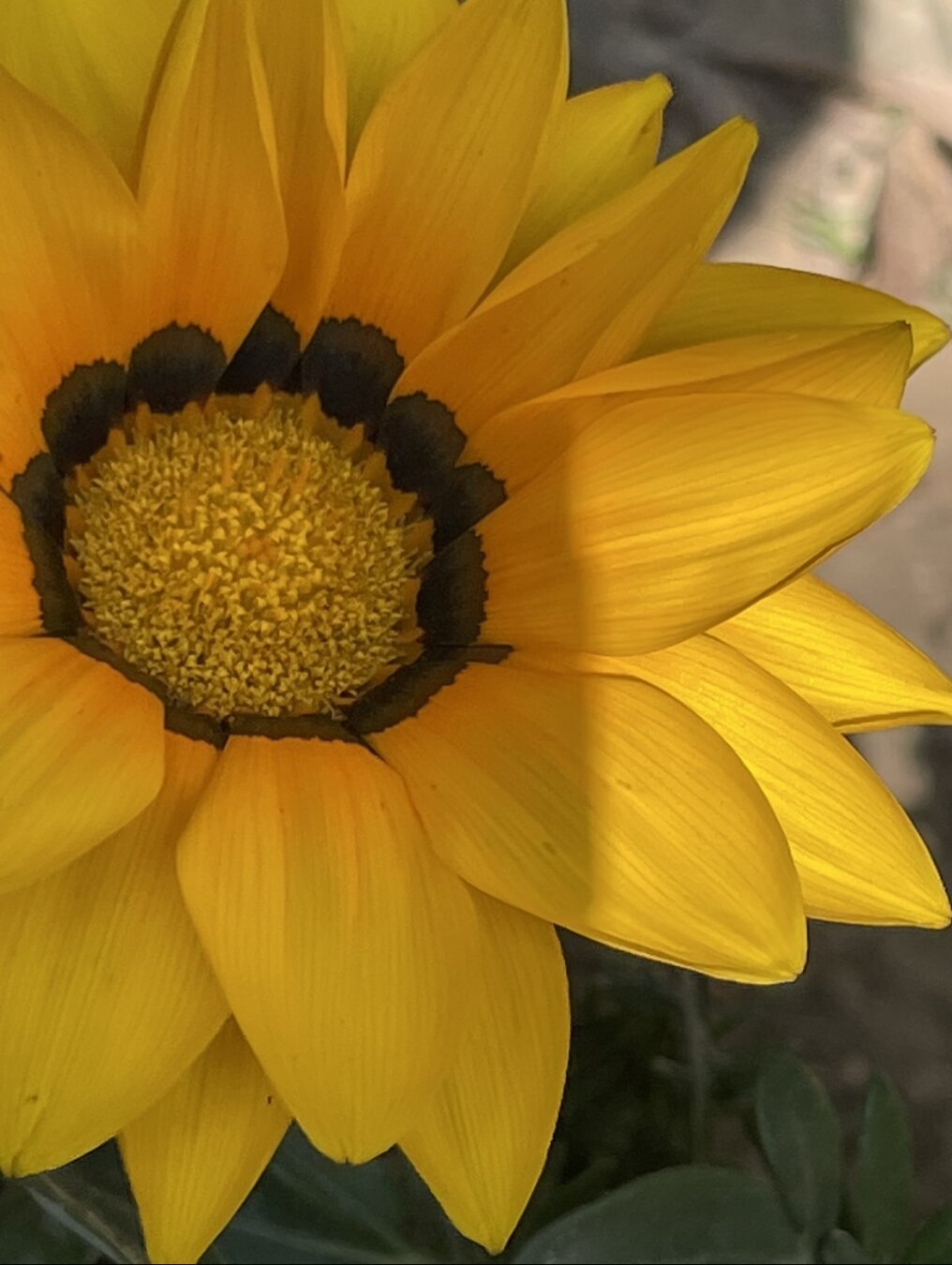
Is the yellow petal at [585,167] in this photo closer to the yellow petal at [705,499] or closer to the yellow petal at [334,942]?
the yellow petal at [705,499]

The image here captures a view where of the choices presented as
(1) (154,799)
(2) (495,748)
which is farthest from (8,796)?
(2) (495,748)

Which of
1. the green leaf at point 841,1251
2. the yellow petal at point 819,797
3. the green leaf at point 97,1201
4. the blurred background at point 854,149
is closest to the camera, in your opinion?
the yellow petal at point 819,797

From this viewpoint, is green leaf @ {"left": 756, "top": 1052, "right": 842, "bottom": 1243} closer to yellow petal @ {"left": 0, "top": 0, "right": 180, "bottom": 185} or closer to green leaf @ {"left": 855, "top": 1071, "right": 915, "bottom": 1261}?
green leaf @ {"left": 855, "top": 1071, "right": 915, "bottom": 1261}

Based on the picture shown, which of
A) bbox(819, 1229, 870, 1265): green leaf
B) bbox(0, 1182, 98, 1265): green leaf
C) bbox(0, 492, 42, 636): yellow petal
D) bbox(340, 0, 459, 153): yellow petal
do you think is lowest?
bbox(819, 1229, 870, 1265): green leaf

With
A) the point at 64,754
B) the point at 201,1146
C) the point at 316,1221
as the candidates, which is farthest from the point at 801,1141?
the point at 64,754

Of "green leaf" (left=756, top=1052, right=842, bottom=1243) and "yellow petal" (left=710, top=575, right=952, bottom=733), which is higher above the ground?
"yellow petal" (left=710, top=575, right=952, bottom=733)

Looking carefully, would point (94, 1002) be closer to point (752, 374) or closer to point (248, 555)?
point (248, 555)

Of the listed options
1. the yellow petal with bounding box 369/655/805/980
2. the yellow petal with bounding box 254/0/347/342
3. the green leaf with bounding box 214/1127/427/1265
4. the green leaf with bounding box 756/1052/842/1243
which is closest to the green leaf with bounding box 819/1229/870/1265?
the green leaf with bounding box 756/1052/842/1243

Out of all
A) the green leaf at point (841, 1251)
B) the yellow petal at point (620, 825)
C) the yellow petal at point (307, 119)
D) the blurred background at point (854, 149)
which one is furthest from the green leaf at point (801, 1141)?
the blurred background at point (854, 149)
